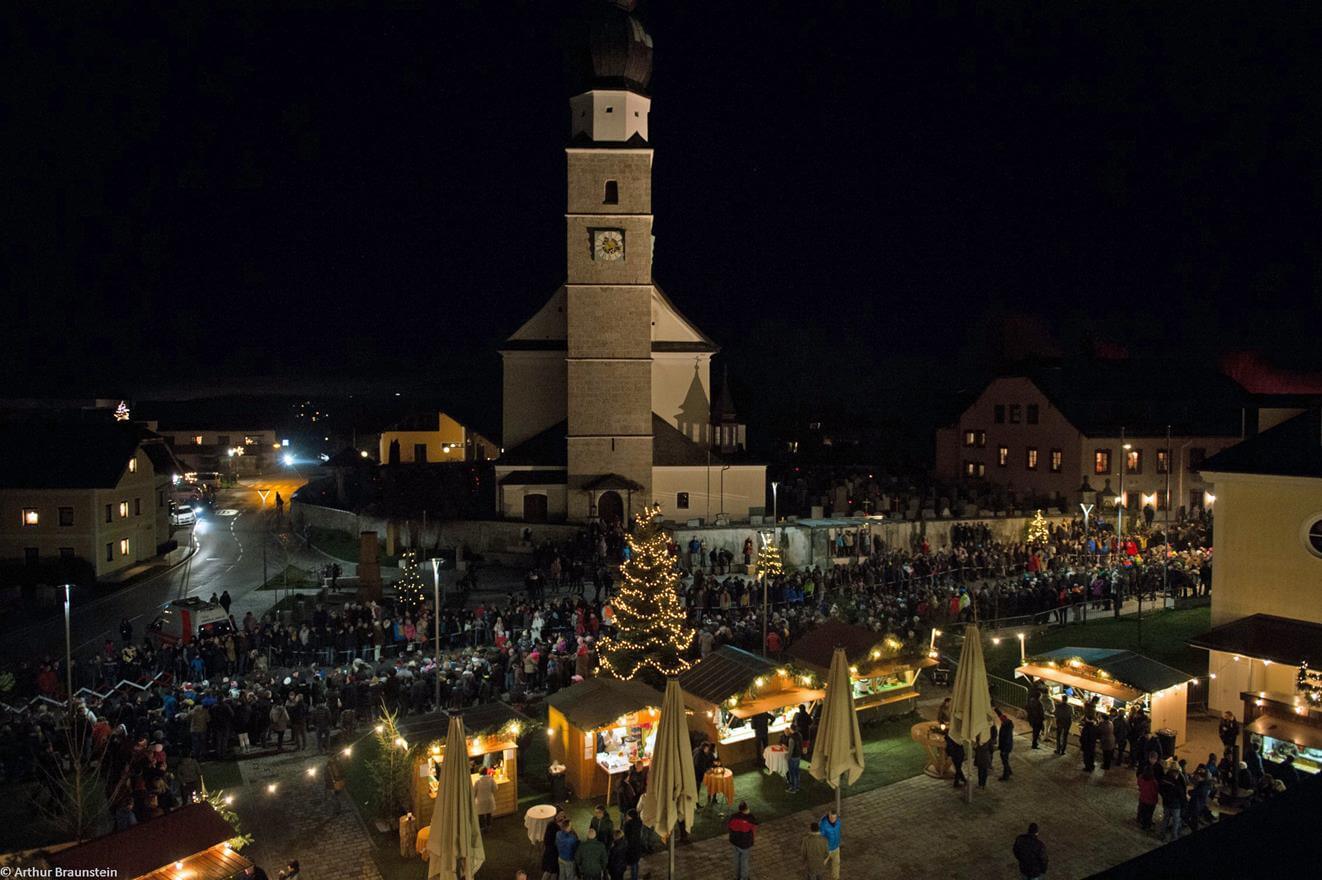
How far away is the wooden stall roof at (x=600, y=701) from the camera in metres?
15.2

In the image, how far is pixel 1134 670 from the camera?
16.7 m

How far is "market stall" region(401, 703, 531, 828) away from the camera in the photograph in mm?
13992

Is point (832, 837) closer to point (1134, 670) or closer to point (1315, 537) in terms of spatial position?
point (1134, 670)

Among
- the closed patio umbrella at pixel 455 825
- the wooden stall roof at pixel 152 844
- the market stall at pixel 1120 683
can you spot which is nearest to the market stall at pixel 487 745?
the closed patio umbrella at pixel 455 825

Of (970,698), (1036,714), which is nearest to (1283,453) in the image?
(1036,714)

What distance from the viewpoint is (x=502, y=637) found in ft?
73.2

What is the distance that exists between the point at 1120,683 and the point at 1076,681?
87 centimetres

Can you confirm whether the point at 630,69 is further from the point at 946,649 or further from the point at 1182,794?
the point at 1182,794

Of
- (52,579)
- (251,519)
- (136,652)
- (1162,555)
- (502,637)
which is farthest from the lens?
(251,519)

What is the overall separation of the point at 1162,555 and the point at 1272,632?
14400 millimetres

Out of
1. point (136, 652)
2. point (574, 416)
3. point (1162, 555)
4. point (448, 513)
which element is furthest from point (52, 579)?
point (1162, 555)

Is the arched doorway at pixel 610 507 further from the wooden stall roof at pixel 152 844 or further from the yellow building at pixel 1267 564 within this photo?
the wooden stall roof at pixel 152 844

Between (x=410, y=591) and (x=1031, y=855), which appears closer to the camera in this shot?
(x=1031, y=855)

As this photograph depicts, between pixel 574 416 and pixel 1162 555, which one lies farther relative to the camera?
pixel 574 416
